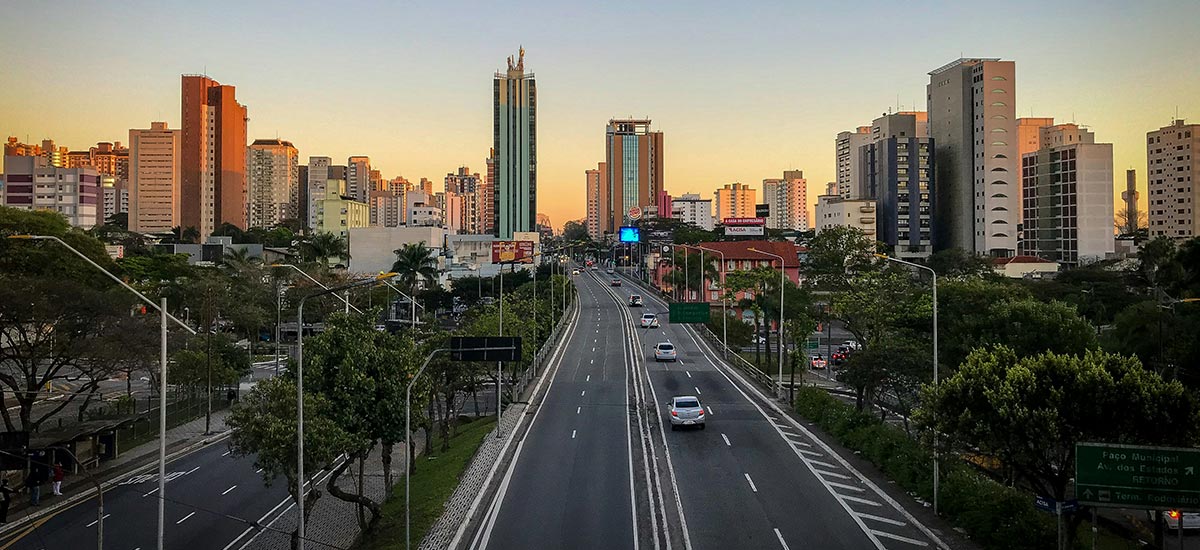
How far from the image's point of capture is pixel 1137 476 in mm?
19516

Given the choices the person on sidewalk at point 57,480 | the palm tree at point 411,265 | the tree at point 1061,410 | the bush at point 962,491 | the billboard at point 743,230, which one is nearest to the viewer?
the tree at point 1061,410

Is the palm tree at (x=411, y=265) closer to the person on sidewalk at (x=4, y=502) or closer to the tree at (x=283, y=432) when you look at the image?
the person on sidewalk at (x=4, y=502)

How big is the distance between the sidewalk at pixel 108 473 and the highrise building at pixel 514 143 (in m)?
126

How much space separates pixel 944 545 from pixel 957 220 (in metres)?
133

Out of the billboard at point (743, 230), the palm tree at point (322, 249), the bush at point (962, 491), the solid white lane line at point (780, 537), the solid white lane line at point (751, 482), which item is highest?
the billboard at point (743, 230)

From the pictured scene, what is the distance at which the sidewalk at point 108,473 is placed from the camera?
30294mm

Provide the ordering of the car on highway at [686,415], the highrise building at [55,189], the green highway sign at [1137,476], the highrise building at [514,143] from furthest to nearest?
the highrise building at [514,143] < the highrise building at [55,189] < the car on highway at [686,415] < the green highway sign at [1137,476]

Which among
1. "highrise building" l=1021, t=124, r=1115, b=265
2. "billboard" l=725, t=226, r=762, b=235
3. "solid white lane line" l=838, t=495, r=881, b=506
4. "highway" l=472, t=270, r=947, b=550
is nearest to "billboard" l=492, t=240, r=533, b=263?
"billboard" l=725, t=226, r=762, b=235

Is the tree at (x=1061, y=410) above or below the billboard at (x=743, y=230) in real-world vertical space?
below

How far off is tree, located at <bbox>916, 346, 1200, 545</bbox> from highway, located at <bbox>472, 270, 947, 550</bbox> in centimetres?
364

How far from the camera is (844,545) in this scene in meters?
23.3

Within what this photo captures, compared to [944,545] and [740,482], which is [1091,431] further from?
[740,482]

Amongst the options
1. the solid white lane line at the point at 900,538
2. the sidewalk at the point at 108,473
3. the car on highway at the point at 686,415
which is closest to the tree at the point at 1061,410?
the solid white lane line at the point at 900,538

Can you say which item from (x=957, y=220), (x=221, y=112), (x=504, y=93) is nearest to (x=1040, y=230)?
(x=957, y=220)
